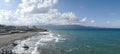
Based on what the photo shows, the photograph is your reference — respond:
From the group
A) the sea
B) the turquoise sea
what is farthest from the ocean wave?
the turquoise sea

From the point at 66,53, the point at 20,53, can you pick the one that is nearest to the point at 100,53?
the point at 66,53

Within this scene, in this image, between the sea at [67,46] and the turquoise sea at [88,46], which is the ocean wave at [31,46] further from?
the turquoise sea at [88,46]

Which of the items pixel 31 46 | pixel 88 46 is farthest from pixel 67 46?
pixel 31 46

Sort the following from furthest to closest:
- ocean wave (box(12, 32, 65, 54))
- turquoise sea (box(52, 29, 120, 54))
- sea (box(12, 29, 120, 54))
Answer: turquoise sea (box(52, 29, 120, 54)) → sea (box(12, 29, 120, 54)) → ocean wave (box(12, 32, 65, 54))

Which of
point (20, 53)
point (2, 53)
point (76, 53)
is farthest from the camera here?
point (76, 53)

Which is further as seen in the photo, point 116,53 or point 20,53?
point 116,53

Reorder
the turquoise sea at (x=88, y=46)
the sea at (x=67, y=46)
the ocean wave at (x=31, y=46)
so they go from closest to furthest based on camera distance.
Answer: the ocean wave at (x=31, y=46) → the sea at (x=67, y=46) → the turquoise sea at (x=88, y=46)

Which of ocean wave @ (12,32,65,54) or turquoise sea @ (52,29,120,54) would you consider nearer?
ocean wave @ (12,32,65,54)

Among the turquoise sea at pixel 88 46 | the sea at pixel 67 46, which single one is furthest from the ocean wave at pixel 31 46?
the turquoise sea at pixel 88 46

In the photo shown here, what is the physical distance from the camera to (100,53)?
121 ft

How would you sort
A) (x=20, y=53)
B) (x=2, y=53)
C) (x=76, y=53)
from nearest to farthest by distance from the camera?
(x=2, y=53) < (x=20, y=53) < (x=76, y=53)

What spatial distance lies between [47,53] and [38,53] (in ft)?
6.63

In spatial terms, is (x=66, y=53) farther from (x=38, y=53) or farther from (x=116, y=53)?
(x=116, y=53)

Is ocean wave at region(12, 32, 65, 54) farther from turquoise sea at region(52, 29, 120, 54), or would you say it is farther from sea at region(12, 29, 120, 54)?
turquoise sea at region(52, 29, 120, 54)
